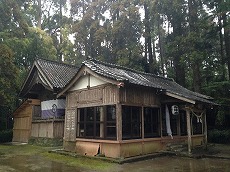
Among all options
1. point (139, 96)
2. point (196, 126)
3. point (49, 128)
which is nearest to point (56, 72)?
point (49, 128)

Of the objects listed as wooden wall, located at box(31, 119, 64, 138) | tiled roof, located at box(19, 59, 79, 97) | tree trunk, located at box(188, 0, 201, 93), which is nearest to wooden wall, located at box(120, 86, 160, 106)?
tiled roof, located at box(19, 59, 79, 97)

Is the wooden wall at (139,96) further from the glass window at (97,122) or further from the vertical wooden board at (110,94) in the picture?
the glass window at (97,122)

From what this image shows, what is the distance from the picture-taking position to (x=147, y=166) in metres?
10.9

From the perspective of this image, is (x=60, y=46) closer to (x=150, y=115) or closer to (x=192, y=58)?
(x=192, y=58)

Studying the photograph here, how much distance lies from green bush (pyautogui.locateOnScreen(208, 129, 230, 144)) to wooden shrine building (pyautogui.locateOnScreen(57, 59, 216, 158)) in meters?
6.15

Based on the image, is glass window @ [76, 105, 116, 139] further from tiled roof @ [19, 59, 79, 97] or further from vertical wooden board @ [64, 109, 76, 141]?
tiled roof @ [19, 59, 79, 97]

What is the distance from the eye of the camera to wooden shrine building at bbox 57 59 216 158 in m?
12.8

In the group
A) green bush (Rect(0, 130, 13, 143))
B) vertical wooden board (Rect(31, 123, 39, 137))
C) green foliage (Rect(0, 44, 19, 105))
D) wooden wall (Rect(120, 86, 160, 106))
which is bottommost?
green bush (Rect(0, 130, 13, 143))

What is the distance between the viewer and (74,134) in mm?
15117

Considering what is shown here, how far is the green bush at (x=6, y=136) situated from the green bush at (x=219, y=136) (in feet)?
62.4

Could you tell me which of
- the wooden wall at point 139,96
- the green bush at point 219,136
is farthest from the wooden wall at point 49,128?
the green bush at point 219,136

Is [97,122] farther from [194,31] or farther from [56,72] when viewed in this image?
[194,31]

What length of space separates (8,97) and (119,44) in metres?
16.7

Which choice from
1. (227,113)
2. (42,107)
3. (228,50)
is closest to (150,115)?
(227,113)
